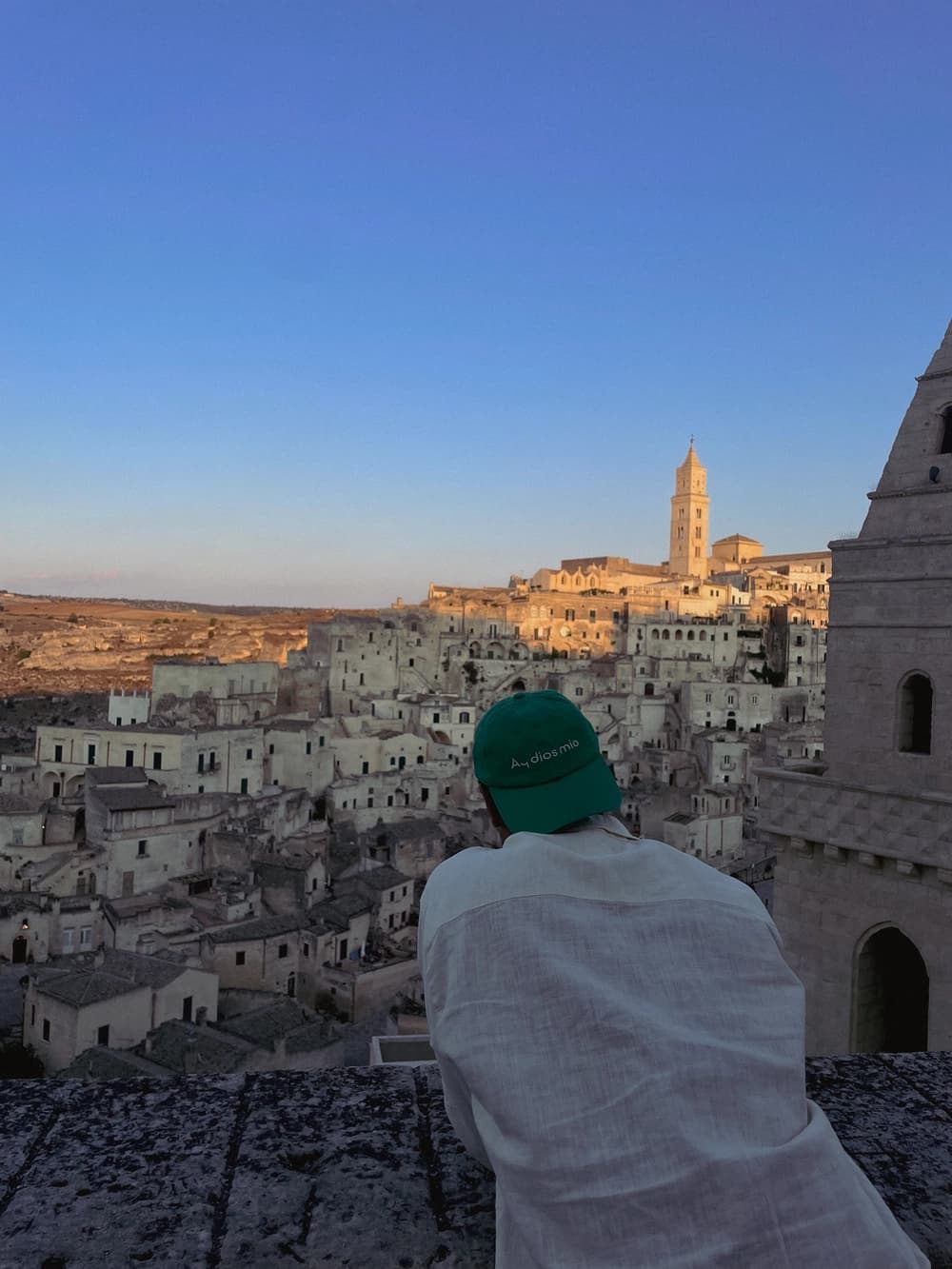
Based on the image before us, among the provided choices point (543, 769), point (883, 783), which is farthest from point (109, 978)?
point (543, 769)

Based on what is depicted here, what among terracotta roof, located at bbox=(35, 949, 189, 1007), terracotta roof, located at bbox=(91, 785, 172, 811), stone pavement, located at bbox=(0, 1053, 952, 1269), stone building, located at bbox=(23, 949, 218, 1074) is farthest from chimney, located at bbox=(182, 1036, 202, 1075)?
stone pavement, located at bbox=(0, 1053, 952, 1269)

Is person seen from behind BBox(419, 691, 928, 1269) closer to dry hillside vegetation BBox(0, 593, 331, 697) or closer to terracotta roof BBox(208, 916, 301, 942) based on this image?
terracotta roof BBox(208, 916, 301, 942)

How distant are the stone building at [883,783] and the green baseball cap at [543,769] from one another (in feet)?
15.1

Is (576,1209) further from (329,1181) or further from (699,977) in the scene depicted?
(329,1181)

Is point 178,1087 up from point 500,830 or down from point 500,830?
down

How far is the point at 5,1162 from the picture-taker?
1.90 metres

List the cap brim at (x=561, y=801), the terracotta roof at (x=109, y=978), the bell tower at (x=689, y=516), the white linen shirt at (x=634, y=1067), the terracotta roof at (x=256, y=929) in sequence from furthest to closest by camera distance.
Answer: the bell tower at (x=689, y=516), the terracotta roof at (x=256, y=929), the terracotta roof at (x=109, y=978), the cap brim at (x=561, y=801), the white linen shirt at (x=634, y=1067)

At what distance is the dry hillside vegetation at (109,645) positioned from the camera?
5497 cm

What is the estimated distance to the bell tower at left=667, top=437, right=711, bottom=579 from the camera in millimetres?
88375

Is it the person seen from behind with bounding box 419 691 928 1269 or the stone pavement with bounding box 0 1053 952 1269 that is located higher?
the person seen from behind with bounding box 419 691 928 1269

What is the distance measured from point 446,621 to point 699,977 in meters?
58.1

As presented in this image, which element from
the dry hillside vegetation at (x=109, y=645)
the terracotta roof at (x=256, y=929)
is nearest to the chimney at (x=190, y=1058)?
the terracotta roof at (x=256, y=929)

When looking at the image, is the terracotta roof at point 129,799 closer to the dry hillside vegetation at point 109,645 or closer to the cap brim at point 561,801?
the cap brim at point 561,801

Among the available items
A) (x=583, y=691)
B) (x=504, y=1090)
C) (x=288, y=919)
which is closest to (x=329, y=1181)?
(x=504, y=1090)
